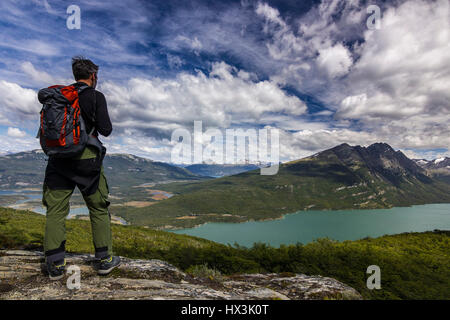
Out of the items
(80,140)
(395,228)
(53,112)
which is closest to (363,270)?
(80,140)

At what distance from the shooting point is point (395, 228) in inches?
6526

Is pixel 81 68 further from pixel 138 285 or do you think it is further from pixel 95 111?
pixel 138 285

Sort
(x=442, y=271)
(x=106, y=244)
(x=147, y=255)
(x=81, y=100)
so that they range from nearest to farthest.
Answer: (x=81, y=100)
(x=106, y=244)
(x=147, y=255)
(x=442, y=271)

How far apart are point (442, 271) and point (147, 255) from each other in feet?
49.7

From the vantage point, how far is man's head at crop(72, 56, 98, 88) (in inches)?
182

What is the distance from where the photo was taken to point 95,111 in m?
4.45

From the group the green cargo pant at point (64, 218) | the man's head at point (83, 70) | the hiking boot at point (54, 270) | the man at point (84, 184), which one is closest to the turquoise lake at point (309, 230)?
the green cargo pant at point (64, 218)

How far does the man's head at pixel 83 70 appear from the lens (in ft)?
15.1

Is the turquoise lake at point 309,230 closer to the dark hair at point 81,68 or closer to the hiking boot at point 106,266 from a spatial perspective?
the hiking boot at point 106,266

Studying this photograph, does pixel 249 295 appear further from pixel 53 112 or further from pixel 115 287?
pixel 53 112

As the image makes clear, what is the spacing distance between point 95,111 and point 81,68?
3.39 feet

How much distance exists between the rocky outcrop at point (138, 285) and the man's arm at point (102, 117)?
2832 mm
